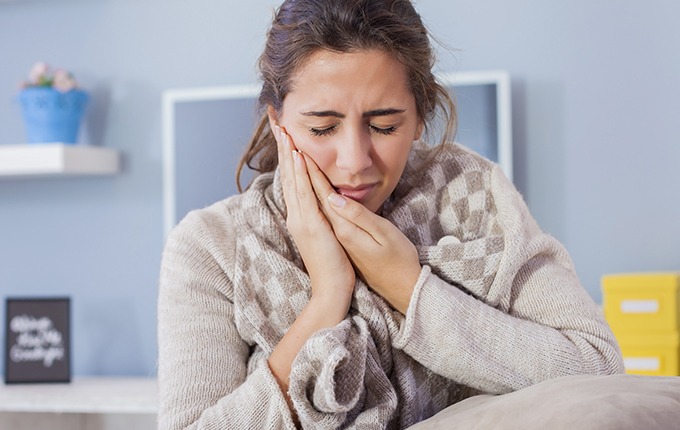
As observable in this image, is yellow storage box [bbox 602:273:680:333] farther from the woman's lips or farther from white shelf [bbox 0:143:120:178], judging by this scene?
white shelf [bbox 0:143:120:178]

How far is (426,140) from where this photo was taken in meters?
1.65

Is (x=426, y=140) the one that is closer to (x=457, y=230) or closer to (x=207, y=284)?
(x=457, y=230)

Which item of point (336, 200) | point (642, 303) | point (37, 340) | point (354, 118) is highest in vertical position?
point (354, 118)

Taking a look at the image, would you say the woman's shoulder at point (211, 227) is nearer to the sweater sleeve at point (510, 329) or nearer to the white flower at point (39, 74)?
the sweater sleeve at point (510, 329)

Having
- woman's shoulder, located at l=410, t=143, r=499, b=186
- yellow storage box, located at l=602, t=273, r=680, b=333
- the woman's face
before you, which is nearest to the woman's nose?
the woman's face

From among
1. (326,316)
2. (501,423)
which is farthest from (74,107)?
(501,423)

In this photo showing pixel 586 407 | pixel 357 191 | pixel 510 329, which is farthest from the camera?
pixel 357 191

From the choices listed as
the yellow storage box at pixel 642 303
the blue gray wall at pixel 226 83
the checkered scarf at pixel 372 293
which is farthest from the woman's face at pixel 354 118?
the blue gray wall at pixel 226 83

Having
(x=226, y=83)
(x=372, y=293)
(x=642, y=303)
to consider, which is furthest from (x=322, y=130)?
(x=226, y=83)

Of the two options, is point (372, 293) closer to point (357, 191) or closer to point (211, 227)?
A: point (357, 191)

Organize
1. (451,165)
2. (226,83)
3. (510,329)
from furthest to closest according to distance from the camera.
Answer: (226,83), (451,165), (510,329)

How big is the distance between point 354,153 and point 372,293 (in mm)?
197

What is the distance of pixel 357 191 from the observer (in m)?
1.38

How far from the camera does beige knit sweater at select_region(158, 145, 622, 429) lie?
1.23m
